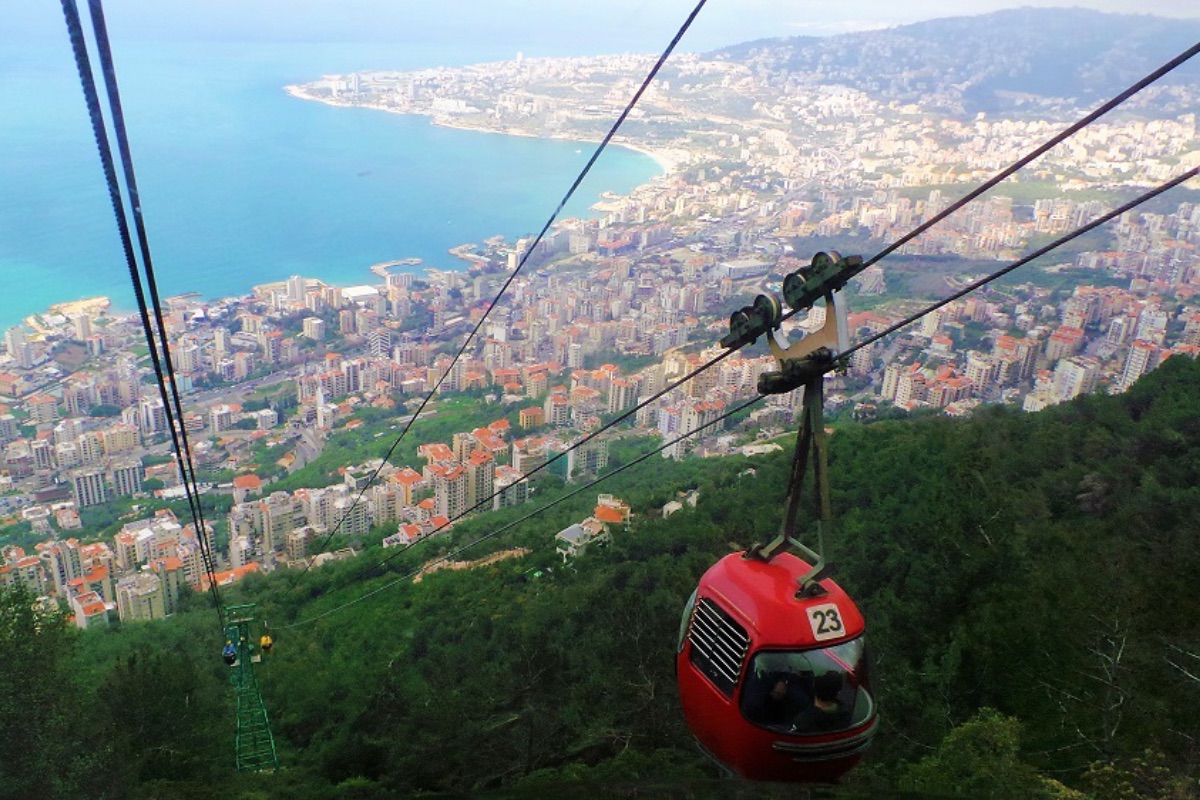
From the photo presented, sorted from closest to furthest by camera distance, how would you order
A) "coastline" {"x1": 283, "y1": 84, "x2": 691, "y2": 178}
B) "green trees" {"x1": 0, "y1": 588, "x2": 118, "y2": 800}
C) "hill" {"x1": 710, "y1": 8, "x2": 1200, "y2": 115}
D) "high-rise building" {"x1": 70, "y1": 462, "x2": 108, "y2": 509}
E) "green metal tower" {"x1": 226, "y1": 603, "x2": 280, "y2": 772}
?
"green trees" {"x1": 0, "y1": 588, "x2": 118, "y2": 800} < "green metal tower" {"x1": 226, "y1": 603, "x2": 280, "y2": 772} < "high-rise building" {"x1": 70, "y1": 462, "x2": 108, "y2": 509} < "hill" {"x1": 710, "y1": 8, "x2": 1200, "y2": 115} < "coastline" {"x1": 283, "y1": 84, "x2": 691, "y2": 178}

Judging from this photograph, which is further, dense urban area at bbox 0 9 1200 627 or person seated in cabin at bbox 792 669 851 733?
dense urban area at bbox 0 9 1200 627

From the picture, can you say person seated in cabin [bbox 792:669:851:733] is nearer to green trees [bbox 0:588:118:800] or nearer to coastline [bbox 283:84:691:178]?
green trees [bbox 0:588:118:800]

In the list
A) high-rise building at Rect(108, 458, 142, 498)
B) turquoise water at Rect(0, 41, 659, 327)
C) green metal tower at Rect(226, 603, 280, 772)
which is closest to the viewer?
green metal tower at Rect(226, 603, 280, 772)

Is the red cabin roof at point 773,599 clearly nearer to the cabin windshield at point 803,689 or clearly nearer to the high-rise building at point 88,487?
the cabin windshield at point 803,689

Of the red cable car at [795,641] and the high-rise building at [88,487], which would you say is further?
the high-rise building at [88,487]

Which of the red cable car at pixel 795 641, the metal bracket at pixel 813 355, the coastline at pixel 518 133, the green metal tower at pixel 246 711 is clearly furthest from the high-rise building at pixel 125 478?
the coastline at pixel 518 133

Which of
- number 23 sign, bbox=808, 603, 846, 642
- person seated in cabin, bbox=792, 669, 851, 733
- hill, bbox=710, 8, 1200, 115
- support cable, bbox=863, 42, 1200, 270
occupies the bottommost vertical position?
person seated in cabin, bbox=792, 669, 851, 733

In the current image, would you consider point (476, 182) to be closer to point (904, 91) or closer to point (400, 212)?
point (400, 212)

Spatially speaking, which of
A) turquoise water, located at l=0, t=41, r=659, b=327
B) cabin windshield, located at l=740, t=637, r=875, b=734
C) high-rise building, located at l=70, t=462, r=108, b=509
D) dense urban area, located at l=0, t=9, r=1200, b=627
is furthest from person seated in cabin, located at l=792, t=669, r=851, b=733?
turquoise water, located at l=0, t=41, r=659, b=327
